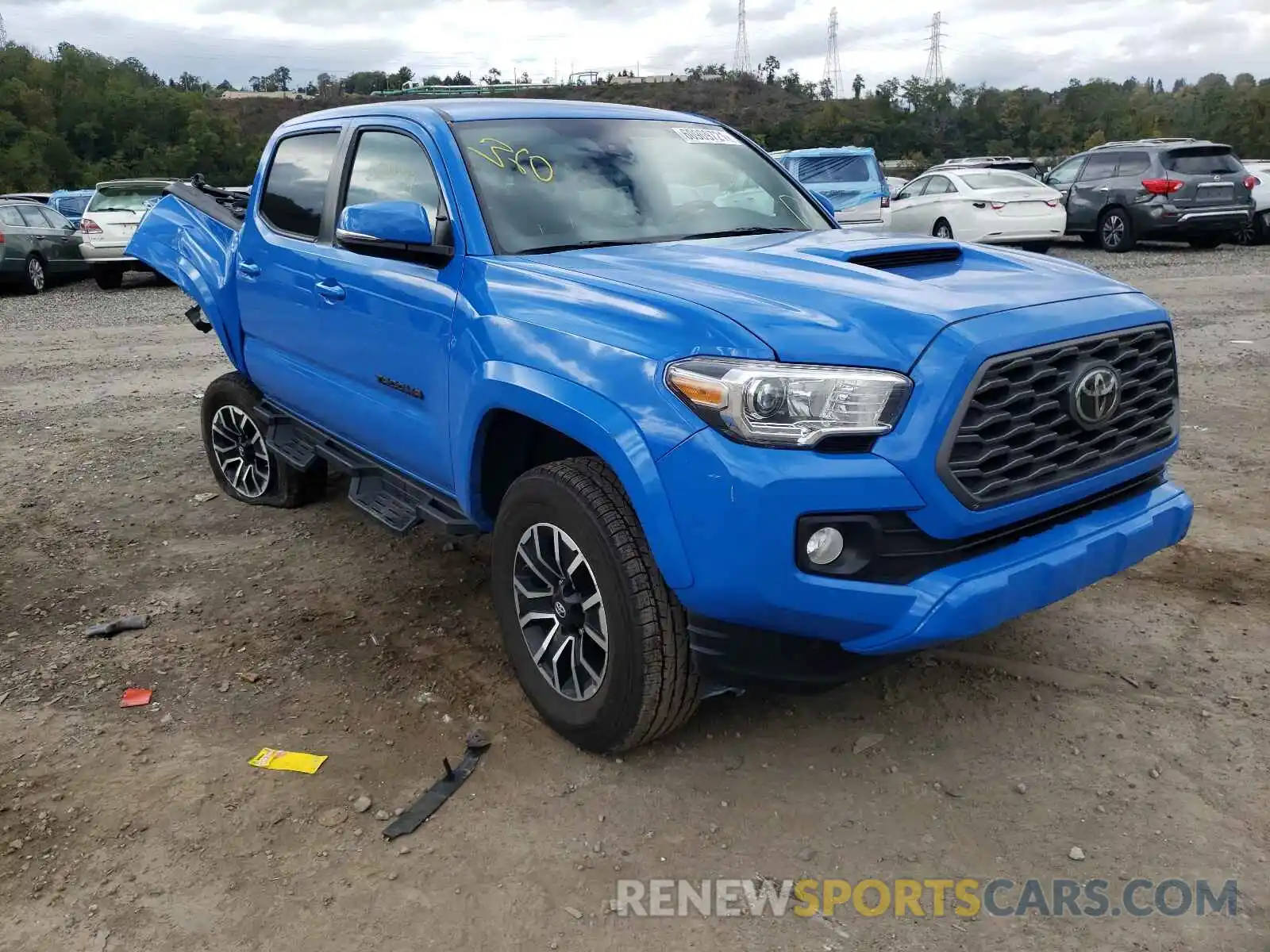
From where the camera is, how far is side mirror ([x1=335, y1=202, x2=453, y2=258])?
11.0 feet

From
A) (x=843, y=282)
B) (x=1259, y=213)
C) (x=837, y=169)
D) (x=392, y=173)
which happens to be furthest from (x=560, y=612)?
(x=1259, y=213)

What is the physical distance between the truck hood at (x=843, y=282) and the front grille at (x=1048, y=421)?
162 mm

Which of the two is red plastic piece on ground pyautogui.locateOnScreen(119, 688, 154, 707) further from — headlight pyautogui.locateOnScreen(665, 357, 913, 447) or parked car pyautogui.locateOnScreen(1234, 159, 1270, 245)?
parked car pyautogui.locateOnScreen(1234, 159, 1270, 245)

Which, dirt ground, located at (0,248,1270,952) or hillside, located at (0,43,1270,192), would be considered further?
hillside, located at (0,43,1270,192)

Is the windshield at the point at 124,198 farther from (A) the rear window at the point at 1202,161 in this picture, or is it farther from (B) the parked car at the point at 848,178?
(A) the rear window at the point at 1202,161

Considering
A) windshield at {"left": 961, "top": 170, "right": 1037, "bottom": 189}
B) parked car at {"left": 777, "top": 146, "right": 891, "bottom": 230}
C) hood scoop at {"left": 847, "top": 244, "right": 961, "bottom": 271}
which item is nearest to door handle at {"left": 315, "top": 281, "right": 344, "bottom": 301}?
hood scoop at {"left": 847, "top": 244, "right": 961, "bottom": 271}

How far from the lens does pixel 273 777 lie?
3.11 m

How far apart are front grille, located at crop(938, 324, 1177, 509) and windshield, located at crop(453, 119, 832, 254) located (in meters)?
1.46

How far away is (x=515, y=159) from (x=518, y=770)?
2078 millimetres

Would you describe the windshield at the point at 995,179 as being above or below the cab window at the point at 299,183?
below

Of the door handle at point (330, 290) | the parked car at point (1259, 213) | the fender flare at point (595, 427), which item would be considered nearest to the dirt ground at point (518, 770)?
the fender flare at point (595, 427)

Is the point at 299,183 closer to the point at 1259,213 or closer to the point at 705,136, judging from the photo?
the point at 705,136

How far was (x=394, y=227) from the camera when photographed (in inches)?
132

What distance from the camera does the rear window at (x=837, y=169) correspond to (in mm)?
16125
